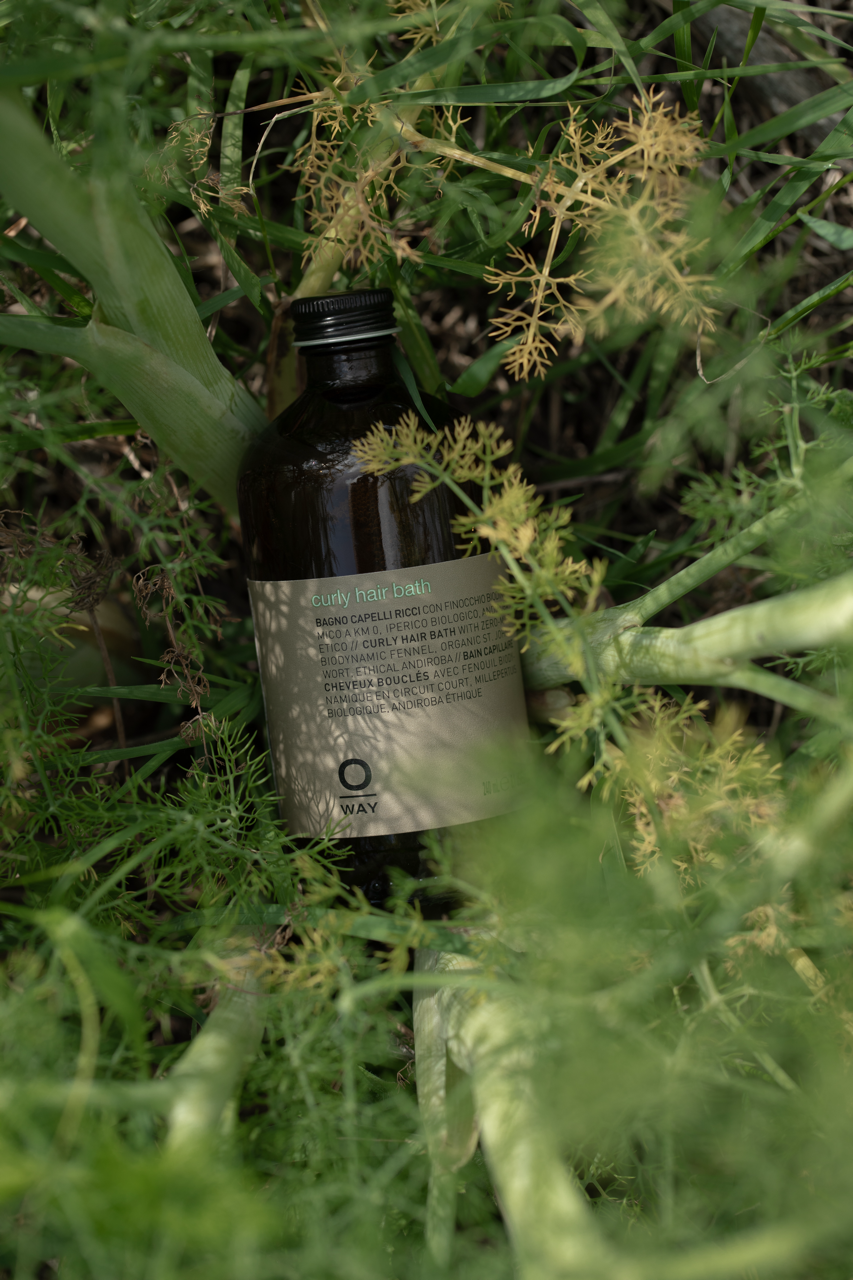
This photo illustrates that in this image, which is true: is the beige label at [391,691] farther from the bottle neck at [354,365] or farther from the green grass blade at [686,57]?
the green grass blade at [686,57]

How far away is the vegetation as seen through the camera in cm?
46

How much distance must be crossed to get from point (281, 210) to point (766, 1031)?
0.96 m

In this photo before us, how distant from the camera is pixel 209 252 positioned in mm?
1043

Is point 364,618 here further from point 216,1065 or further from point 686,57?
point 686,57

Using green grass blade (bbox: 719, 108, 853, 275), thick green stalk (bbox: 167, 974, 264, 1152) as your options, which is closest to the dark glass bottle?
thick green stalk (bbox: 167, 974, 264, 1152)

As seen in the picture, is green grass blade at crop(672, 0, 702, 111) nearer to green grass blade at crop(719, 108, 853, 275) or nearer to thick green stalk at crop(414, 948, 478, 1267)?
green grass blade at crop(719, 108, 853, 275)

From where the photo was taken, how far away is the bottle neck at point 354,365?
0.74 m

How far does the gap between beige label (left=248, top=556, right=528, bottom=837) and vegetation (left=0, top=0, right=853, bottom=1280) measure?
39 mm

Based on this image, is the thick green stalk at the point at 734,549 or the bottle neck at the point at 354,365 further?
the bottle neck at the point at 354,365

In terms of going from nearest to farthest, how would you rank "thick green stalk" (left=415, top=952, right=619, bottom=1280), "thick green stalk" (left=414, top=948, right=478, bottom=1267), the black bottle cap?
"thick green stalk" (left=415, top=952, right=619, bottom=1280), "thick green stalk" (left=414, top=948, right=478, bottom=1267), the black bottle cap

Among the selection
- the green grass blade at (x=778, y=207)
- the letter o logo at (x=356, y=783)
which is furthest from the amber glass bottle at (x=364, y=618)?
the green grass blade at (x=778, y=207)

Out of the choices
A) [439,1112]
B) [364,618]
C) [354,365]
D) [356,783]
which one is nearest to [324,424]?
[354,365]

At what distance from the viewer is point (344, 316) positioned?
70 cm

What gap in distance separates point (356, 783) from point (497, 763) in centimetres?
18
